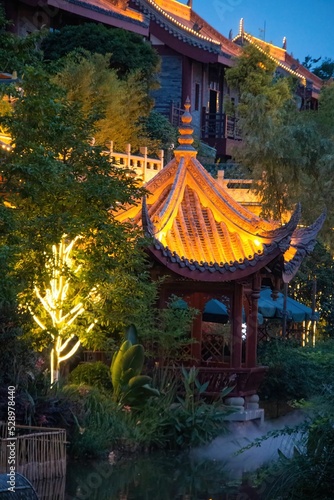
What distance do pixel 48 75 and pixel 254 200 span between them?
13.3m

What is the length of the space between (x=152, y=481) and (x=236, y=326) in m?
4.65

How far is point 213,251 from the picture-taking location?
18.1 m

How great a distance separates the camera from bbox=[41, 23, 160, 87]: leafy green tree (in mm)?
29875

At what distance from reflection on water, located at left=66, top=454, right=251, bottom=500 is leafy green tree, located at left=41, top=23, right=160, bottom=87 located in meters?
16.3

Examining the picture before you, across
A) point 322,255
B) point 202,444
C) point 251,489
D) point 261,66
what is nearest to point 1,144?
point 202,444

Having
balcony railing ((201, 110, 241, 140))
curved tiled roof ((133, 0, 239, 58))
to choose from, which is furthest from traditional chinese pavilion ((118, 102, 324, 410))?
balcony railing ((201, 110, 241, 140))

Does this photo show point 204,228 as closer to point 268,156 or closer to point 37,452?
point 37,452

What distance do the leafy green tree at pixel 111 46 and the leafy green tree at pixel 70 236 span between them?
14.2 meters

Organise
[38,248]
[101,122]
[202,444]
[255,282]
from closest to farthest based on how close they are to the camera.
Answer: [38,248], [202,444], [255,282], [101,122]

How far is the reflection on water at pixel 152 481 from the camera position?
12562 millimetres

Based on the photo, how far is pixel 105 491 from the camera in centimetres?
1272

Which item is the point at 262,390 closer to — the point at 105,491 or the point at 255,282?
the point at 255,282

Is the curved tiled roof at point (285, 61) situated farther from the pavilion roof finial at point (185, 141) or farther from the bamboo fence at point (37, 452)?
the bamboo fence at point (37, 452)

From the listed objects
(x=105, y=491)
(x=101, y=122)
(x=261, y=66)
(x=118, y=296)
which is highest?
(x=261, y=66)
